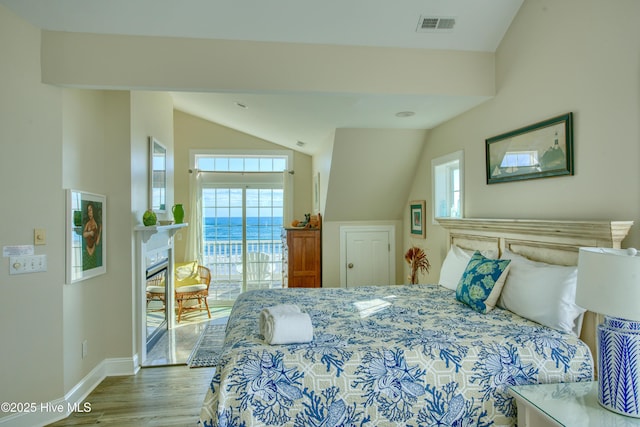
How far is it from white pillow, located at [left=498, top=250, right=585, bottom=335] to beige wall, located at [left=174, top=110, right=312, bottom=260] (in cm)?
382

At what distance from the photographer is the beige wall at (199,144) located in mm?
5645

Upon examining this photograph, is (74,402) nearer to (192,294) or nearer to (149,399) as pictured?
(149,399)

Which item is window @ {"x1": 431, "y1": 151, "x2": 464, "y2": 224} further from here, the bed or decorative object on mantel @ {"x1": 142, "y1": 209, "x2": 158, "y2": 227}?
decorative object on mantel @ {"x1": 142, "y1": 209, "x2": 158, "y2": 227}

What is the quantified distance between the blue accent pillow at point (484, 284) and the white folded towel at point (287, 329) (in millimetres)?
1272

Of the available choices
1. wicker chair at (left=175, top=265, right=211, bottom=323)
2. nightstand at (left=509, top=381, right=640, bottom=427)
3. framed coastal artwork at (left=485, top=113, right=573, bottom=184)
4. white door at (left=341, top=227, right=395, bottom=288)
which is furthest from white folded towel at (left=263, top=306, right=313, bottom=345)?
wicker chair at (left=175, top=265, right=211, bottom=323)

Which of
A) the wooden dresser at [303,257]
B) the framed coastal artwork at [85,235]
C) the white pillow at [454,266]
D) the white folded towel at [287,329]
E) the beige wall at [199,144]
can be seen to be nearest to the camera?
the white folded towel at [287,329]

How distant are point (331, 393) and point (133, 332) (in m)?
2.32

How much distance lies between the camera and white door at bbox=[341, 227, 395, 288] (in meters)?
4.95

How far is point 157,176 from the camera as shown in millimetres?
3951

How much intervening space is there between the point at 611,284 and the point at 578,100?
130 cm

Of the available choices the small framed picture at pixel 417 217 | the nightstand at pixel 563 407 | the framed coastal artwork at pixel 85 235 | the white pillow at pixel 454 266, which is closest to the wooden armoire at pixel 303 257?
the small framed picture at pixel 417 217

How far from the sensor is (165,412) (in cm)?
256

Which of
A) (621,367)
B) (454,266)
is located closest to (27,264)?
(454,266)

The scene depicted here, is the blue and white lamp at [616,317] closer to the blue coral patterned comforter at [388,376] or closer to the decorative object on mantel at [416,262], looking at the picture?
the blue coral patterned comforter at [388,376]
